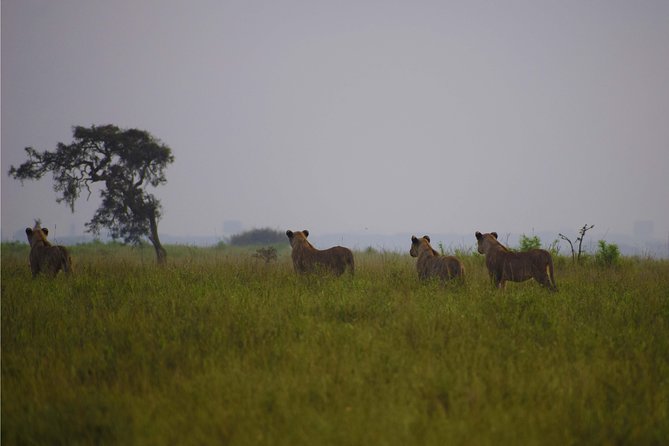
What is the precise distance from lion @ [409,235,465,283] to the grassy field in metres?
0.82

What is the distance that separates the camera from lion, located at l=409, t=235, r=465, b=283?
430 inches

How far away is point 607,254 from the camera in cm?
1739

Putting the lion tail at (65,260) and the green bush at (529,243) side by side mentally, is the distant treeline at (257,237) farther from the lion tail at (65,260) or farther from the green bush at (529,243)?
the lion tail at (65,260)

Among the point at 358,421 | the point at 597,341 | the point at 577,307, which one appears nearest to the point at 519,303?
the point at 577,307

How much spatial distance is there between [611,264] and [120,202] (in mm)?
22064

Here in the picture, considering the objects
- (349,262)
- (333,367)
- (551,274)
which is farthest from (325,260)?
(333,367)

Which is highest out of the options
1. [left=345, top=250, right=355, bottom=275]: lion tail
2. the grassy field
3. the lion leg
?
[left=345, top=250, right=355, bottom=275]: lion tail

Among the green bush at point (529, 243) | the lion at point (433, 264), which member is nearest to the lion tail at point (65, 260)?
the lion at point (433, 264)

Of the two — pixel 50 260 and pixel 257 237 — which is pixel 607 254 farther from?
pixel 257 237

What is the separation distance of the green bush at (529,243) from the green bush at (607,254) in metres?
1.83

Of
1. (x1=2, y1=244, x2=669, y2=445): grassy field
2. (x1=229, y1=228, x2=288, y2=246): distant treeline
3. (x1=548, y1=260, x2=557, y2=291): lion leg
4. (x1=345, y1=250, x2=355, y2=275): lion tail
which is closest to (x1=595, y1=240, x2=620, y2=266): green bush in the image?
(x1=548, y1=260, x2=557, y2=291): lion leg

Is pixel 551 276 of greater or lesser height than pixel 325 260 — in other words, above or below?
below

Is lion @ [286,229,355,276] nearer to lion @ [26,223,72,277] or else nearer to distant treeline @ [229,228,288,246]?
lion @ [26,223,72,277]

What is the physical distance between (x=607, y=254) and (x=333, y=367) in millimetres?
14469
